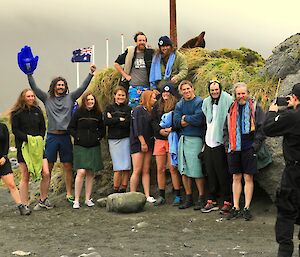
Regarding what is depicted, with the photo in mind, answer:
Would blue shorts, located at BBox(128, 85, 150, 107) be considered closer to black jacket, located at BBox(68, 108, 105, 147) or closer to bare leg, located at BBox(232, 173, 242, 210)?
black jacket, located at BBox(68, 108, 105, 147)

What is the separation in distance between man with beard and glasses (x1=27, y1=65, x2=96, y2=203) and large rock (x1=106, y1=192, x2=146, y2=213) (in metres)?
1.39

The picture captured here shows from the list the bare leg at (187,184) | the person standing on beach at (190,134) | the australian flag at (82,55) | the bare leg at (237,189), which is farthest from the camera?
the australian flag at (82,55)

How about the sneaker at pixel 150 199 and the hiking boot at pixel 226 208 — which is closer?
the hiking boot at pixel 226 208

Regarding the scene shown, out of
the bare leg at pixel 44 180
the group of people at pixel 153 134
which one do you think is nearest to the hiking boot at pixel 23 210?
the group of people at pixel 153 134

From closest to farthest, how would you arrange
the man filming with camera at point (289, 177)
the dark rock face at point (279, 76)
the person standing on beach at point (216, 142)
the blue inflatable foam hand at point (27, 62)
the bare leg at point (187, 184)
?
the man filming with camera at point (289, 177) → the dark rock face at point (279, 76) → the person standing on beach at point (216, 142) → the bare leg at point (187, 184) → the blue inflatable foam hand at point (27, 62)

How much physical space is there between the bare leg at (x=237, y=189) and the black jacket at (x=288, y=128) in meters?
2.46

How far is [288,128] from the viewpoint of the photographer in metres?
5.97

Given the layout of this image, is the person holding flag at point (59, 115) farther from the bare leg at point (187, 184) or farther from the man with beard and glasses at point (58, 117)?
the bare leg at point (187, 184)

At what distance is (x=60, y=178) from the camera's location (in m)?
12.8

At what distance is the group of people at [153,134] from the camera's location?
852 cm

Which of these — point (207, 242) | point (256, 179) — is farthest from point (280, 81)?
point (207, 242)

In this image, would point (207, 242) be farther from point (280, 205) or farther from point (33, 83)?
point (33, 83)

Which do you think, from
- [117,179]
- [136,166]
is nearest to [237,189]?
[136,166]

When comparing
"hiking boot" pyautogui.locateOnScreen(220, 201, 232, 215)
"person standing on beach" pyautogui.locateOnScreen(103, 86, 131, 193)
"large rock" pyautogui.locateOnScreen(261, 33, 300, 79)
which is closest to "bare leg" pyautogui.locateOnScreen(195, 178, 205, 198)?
"hiking boot" pyautogui.locateOnScreen(220, 201, 232, 215)
